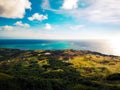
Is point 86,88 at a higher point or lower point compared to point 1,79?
lower

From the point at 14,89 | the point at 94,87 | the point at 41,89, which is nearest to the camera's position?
the point at 14,89

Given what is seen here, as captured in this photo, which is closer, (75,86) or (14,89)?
(14,89)

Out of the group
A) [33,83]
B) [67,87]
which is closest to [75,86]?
[67,87]

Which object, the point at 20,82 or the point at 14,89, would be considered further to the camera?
the point at 20,82

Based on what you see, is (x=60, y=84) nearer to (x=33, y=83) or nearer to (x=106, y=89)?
(x=33, y=83)

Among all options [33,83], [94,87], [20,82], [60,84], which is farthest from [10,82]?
[94,87]

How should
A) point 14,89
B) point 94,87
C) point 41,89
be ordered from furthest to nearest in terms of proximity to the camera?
point 94,87
point 41,89
point 14,89

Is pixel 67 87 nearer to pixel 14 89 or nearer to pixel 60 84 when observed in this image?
pixel 60 84
